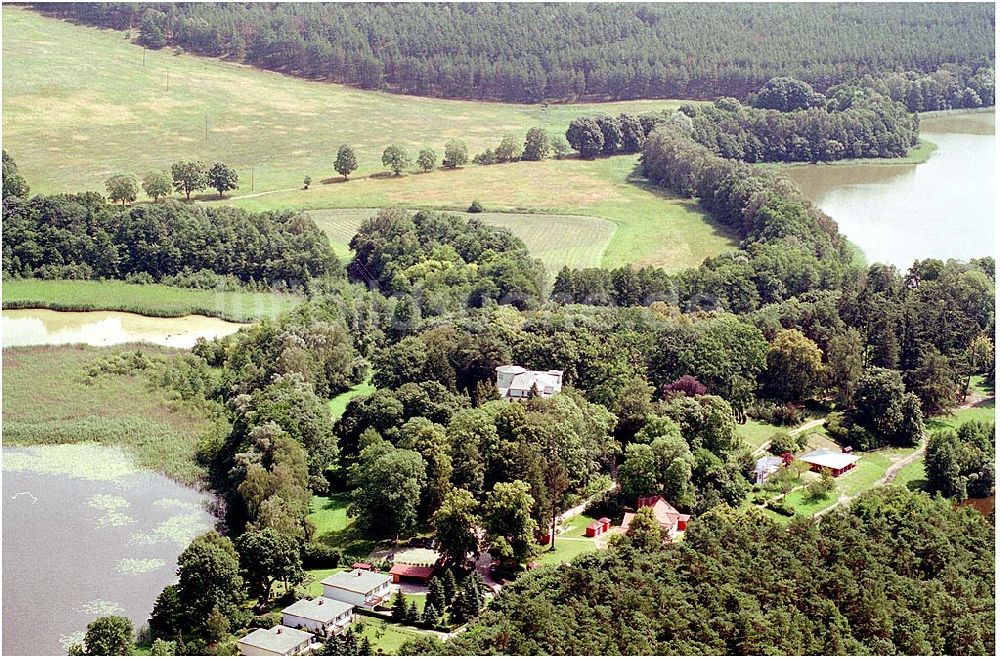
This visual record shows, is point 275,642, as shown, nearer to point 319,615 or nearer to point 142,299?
point 319,615

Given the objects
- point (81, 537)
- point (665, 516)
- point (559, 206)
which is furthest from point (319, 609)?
point (559, 206)

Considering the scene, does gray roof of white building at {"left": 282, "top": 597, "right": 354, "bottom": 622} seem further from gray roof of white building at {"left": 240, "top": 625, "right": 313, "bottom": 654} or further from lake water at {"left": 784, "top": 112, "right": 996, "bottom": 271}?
lake water at {"left": 784, "top": 112, "right": 996, "bottom": 271}

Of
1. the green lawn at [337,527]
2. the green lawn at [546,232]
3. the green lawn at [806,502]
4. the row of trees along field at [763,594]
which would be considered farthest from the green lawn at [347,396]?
the green lawn at [806,502]

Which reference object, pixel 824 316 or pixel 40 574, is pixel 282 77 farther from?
pixel 40 574

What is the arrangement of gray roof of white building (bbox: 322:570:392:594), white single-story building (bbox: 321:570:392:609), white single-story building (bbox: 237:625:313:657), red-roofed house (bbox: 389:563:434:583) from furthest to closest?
1. red-roofed house (bbox: 389:563:434:583)
2. gray roof of white building (bbox: 322:570:392:594)
3. white single-story building (bbox: 321:570:392:609)
4. white single-story building (bbox: 237:625:313:657)

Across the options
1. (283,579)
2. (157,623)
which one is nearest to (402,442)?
(283,579)

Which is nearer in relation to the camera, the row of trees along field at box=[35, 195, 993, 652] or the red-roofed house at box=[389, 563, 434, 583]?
the red-roofed house at box=[389, 563, 434, 583]

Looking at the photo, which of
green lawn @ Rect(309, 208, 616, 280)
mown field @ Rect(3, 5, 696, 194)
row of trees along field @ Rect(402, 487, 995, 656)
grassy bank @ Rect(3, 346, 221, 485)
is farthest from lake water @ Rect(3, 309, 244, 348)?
row of trees along field @ Rect(402, 487, 995, 656)

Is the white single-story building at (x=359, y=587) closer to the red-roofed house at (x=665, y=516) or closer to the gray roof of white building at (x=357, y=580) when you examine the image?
the gray roof of white building at (x=357, y=580)

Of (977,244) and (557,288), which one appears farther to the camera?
(977,244)
